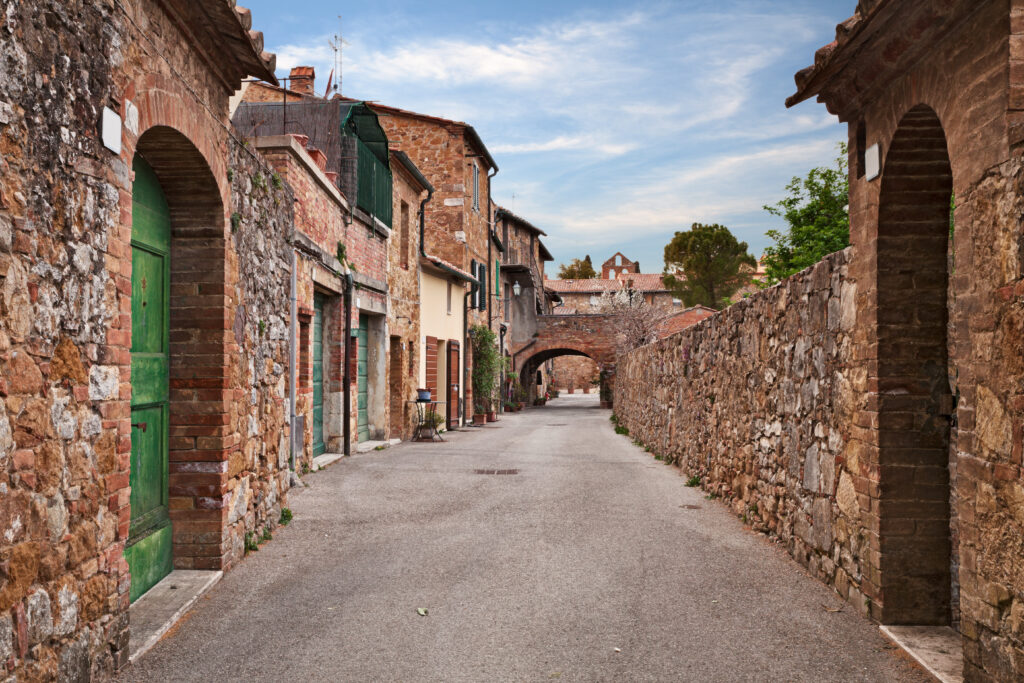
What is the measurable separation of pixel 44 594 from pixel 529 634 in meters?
2.15

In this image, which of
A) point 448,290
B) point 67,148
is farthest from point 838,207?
point 67,148

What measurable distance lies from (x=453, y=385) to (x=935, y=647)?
1548 cm

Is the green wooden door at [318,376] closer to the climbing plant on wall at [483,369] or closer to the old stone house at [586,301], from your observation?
the climbing plant on wall at [483,369]

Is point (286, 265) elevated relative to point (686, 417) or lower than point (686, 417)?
elevated

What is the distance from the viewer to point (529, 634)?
155 inches

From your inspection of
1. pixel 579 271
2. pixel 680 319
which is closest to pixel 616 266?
pixel 579 271

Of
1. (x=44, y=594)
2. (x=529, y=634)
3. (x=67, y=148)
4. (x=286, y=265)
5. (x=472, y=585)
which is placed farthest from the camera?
(x=286, y=265)

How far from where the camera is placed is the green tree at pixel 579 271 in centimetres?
7481

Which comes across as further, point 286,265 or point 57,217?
point 286,265

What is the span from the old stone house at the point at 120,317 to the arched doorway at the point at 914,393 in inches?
145

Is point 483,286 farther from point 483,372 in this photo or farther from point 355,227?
point 355,227

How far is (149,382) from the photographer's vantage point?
4609 millimetres

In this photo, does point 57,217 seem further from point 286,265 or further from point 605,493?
point 605,493

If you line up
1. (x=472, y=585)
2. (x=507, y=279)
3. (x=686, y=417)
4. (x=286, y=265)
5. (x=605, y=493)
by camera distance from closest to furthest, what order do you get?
(x=472, y=585), (x=286, y=265), (x=605, y=493), (x=686, y=417), (x=507, y=279)
